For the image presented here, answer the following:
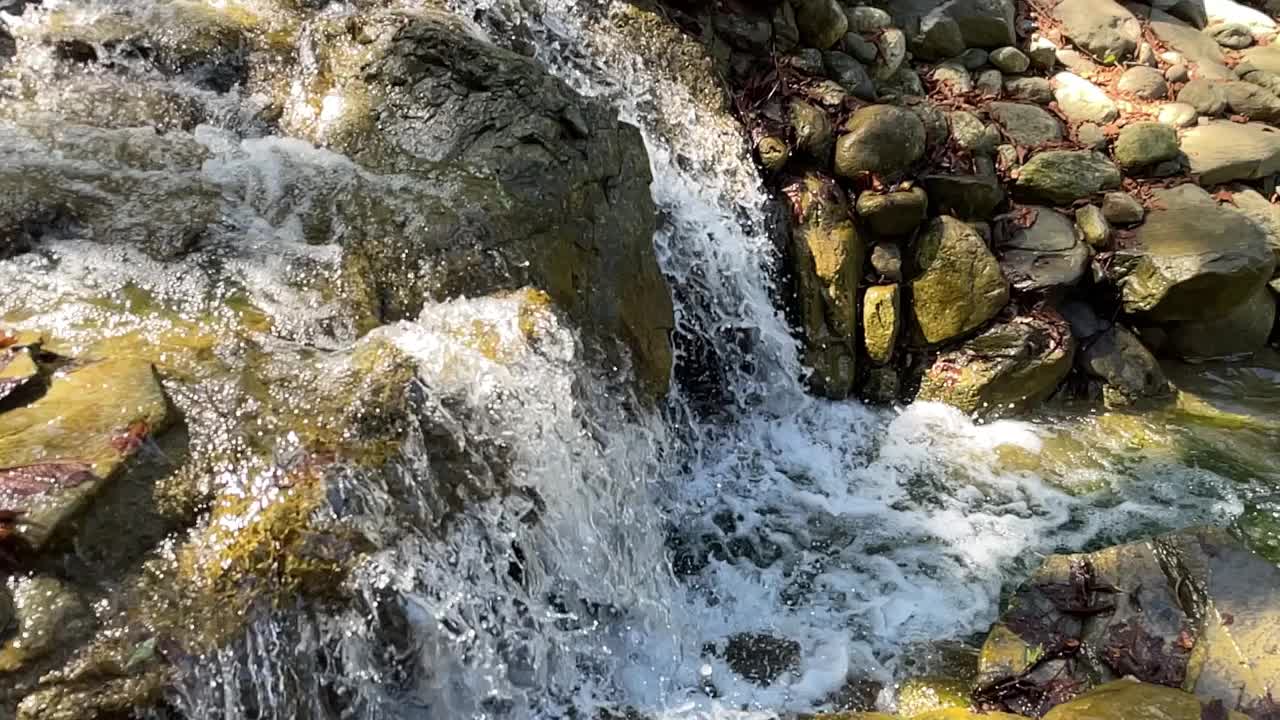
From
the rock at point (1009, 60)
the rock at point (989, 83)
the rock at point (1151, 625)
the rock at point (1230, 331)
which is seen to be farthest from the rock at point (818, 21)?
the rock at point (1151, 625)

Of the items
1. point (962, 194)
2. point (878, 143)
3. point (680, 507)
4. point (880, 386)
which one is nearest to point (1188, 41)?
point (962, 194)

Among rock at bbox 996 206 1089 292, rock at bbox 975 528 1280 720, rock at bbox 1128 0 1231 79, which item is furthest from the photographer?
rock at bbox 1128 0 1231 79

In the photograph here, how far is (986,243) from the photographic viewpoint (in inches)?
217

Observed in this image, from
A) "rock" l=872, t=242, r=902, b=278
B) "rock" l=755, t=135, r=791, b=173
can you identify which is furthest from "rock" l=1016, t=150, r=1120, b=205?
"rock" l=755, t=135, r=791, b=173

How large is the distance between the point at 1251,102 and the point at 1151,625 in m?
5.14

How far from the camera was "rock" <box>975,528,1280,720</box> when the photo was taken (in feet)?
10.3

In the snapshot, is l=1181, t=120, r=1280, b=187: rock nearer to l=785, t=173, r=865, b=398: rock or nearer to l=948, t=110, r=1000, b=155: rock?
l=948, t=110, r=1000, b=155: rock

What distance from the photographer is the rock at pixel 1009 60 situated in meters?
6.56

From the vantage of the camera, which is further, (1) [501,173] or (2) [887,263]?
(2) [887,263]

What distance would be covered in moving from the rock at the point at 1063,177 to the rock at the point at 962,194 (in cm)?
33

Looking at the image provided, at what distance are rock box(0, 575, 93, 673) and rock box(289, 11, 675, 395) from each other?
1525mm

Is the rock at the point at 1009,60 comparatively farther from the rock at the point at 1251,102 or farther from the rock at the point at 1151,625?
the rock at the point at 1151,625

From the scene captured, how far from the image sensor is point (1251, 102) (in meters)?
6.76

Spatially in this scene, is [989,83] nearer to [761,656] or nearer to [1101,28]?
[1101,28]
